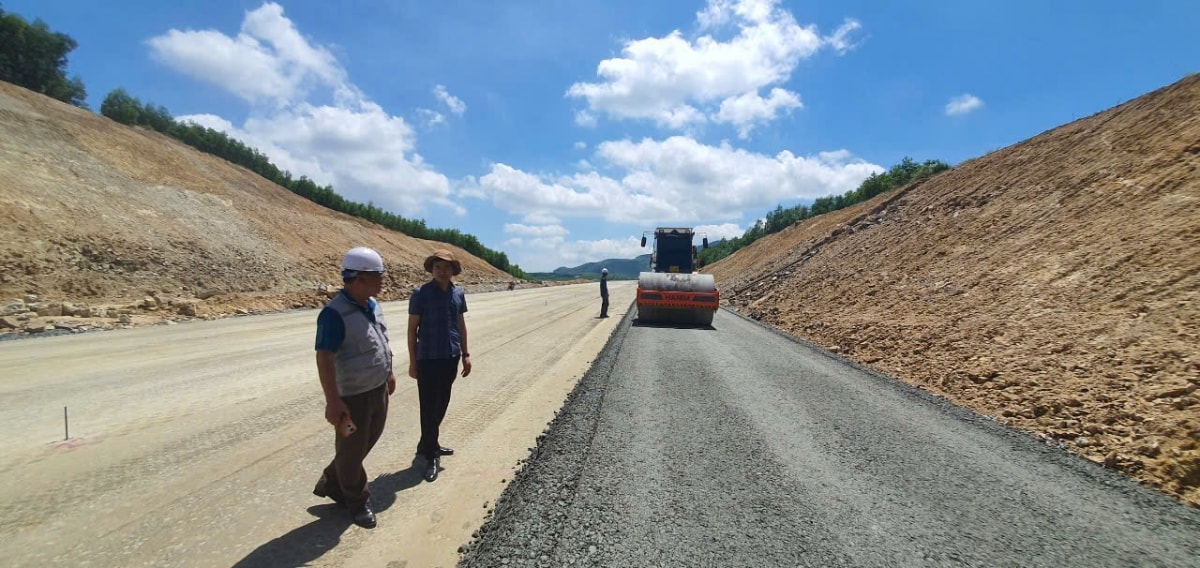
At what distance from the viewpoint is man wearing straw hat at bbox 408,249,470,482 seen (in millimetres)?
4555

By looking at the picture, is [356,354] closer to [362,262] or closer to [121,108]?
[362,262]

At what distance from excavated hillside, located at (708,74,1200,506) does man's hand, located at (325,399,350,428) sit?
630cm

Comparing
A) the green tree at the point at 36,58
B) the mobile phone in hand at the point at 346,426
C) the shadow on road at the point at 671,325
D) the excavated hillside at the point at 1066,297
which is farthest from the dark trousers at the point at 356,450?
the green tree at the point at 36,58

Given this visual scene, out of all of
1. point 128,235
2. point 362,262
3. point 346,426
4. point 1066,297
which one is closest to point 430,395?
point 346,426

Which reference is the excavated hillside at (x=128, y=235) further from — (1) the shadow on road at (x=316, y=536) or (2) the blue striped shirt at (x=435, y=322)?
(1) the shadow on road at (x=316, y=536)

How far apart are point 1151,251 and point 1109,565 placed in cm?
806

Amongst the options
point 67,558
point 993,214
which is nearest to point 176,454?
point 67,558

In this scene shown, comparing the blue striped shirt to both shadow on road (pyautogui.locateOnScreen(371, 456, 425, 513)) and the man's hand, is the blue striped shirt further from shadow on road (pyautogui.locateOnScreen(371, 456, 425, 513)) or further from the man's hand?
the man's hand

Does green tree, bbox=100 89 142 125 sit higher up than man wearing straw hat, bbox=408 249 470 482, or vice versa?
green tree, bbox=100 89 142 125

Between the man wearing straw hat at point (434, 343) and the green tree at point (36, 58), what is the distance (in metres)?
54.5

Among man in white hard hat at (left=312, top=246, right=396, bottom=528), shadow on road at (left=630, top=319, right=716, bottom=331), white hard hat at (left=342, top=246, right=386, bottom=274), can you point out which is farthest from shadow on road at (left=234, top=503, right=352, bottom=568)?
shadow on road at (left=630, top=319, right=716, bottom=331)

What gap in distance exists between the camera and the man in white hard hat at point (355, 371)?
10.8ft

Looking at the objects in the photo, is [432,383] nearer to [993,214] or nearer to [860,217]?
[993,214]

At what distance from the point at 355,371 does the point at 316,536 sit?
111 cm
